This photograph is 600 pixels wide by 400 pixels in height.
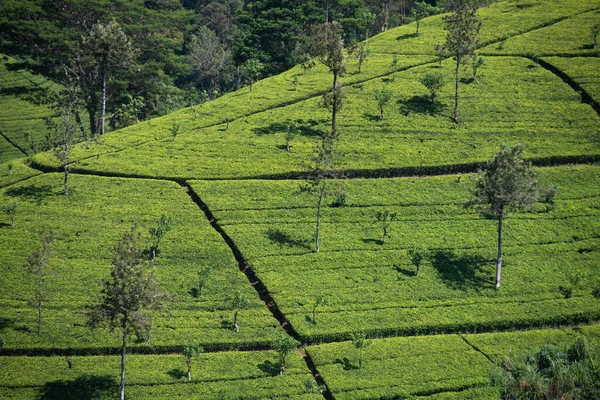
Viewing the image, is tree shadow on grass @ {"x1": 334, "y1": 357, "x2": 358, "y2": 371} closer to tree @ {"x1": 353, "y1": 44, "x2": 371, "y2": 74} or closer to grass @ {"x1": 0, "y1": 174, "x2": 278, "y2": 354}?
grass @ {"x1": 0, "y1": 174, "x2": 278, "y2": 354}

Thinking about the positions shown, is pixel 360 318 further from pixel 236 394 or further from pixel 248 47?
pixel 248 47

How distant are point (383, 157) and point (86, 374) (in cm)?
4481

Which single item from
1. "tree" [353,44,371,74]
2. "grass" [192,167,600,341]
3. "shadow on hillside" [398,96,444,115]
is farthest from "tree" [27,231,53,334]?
"tree" [353,44,371,74]

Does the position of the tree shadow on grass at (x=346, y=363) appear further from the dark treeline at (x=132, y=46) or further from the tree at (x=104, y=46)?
the dark treeline at (x=132, y=46)

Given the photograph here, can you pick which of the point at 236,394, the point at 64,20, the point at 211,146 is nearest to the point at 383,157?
the point at 211,146

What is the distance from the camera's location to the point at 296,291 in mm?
67562

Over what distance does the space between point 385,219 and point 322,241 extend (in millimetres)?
6866

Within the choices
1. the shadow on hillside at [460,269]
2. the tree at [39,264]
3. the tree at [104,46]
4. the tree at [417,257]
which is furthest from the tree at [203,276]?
the tree at [104,46]

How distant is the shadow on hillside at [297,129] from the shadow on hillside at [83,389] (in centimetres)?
4491

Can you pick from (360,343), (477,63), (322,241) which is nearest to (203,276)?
(322,241)

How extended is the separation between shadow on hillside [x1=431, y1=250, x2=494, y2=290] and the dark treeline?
45906 mm

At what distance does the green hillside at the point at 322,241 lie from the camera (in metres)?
58.8

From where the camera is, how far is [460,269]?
72.3 metres

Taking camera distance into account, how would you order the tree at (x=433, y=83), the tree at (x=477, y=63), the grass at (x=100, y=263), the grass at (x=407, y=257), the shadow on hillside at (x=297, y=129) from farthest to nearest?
the tree at (x=477, y=63) < the tree at (x=433, y=83) < the shadow on hillside at (x=297, y=129) < the grass at (x=407, y=257) < the grass at (x=100, y=263)
